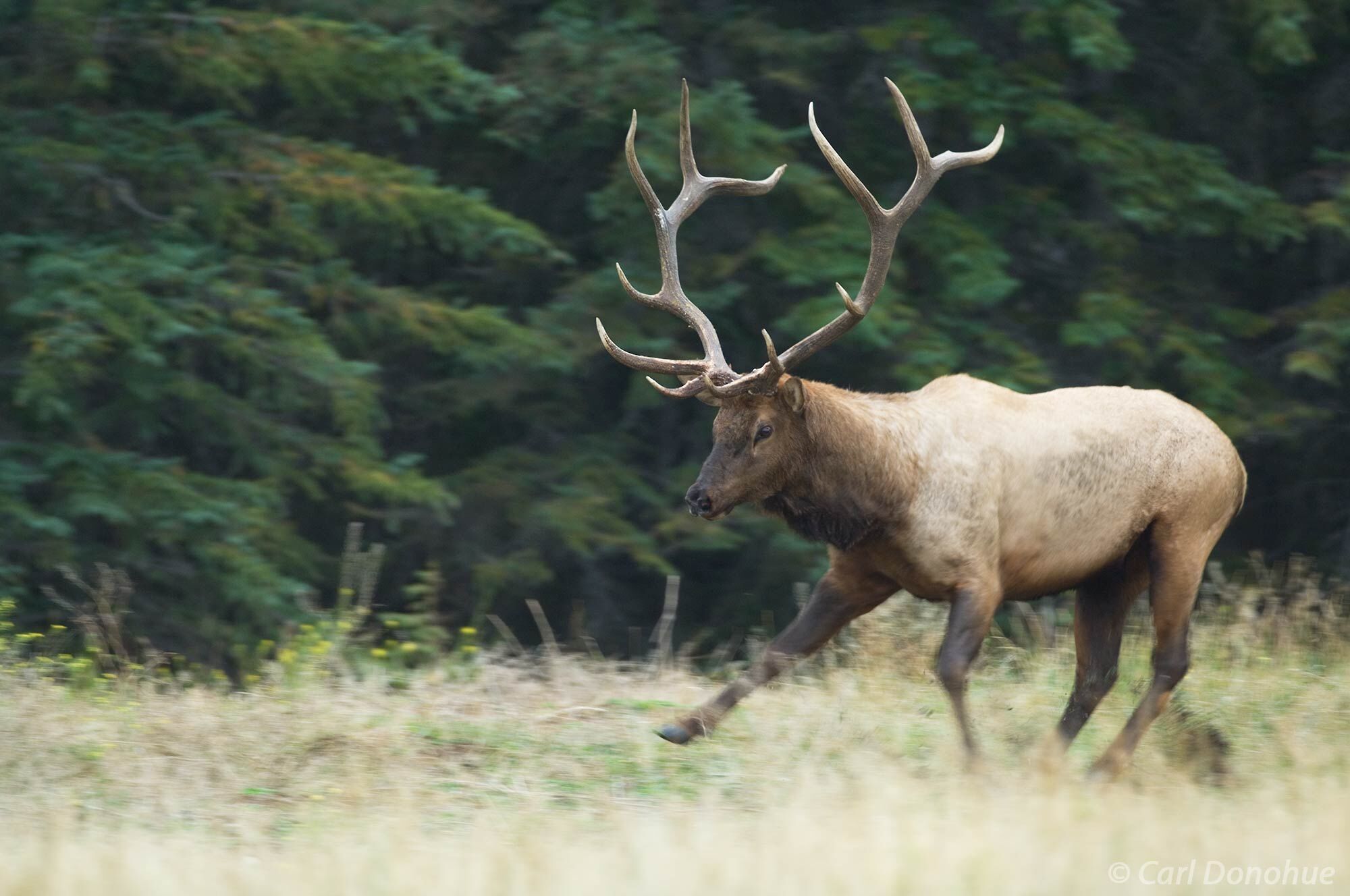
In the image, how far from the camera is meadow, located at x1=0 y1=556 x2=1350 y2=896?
4.26 metres

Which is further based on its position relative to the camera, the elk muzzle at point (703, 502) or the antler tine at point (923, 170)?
the antler tine at point (923, 170)

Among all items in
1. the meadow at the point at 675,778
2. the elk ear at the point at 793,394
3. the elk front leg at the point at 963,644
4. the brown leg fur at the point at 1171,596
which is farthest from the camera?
the brown leg fur at the point at 1171,596

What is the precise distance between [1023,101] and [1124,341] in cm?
217

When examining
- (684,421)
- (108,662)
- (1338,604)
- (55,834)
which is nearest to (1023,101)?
(684,421)

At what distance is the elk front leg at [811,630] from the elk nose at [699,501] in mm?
632

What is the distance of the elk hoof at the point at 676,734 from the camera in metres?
6.37

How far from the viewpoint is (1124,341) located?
477 inches

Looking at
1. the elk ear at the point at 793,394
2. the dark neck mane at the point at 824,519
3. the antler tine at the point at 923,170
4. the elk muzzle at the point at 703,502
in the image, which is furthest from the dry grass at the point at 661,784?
the antler tine at the point at 923,170

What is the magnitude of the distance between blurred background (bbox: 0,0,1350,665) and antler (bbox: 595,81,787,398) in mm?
3893

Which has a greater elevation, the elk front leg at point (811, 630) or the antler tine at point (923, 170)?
the antler tine at point (923, 170)

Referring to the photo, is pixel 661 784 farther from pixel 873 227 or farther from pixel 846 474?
pixel 873 227

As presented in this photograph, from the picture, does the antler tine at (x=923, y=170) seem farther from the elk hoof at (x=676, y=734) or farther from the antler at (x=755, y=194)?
the elk hoof at (x=676, y=734)

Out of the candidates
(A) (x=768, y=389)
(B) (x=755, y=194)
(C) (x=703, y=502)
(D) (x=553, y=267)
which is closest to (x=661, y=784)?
(C) (x=703, y=502)

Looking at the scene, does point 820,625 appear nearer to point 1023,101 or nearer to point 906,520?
point 906,520
